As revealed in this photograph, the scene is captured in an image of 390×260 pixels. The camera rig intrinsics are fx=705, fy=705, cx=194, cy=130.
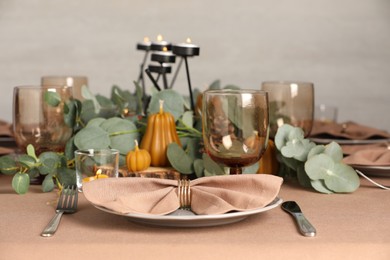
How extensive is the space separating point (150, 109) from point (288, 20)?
9.50ft

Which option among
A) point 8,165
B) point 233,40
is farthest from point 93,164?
point 233,40

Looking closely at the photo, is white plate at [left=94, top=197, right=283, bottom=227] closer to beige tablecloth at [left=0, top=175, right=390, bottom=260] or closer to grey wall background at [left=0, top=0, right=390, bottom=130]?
beige tablecloth at [left=0, top=175, right=390, bottom=260]

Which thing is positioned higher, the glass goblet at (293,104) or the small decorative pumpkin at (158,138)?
the glass goblet at (293,104)

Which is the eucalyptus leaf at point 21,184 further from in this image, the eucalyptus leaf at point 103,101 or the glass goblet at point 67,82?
the glass goblet at point 67,82

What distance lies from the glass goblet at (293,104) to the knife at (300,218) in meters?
0.46

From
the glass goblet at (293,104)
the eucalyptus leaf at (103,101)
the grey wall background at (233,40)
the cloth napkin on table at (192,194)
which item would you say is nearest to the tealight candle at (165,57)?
the eucalyptus leaf at (103,101)

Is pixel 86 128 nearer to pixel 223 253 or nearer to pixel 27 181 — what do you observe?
pixel 27 181

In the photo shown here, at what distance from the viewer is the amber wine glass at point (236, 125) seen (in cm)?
117

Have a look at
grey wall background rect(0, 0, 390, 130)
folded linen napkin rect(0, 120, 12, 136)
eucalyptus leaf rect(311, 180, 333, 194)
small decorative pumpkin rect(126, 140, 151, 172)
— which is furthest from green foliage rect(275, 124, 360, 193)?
grey wall background rect(0, 0, 390, 130)

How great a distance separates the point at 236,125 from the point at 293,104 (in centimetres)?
44

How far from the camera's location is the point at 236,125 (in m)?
1.17

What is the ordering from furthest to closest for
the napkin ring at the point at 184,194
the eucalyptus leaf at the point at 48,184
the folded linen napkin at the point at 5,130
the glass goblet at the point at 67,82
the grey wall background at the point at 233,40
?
the grey wall background at the point at 233,40, the glass goblet at the point at 67,82, the folded linen napkin at the point at 5,130, the eucalyptus leaf at the point at 48,184, the napkin ring at the point at 184,194

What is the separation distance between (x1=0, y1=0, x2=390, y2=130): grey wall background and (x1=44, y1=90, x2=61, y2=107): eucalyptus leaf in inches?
110

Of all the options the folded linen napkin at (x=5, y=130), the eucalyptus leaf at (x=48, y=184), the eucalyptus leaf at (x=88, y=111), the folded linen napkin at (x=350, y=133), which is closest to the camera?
the eucalyptus leaf at (x=48, y=184)
